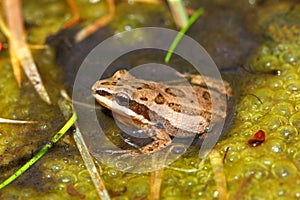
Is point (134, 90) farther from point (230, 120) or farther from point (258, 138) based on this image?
point (258, 138)

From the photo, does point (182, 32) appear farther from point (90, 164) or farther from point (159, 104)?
point (90, 164)

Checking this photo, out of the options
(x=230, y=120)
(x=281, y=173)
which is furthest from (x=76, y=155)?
(x=281, y=173)

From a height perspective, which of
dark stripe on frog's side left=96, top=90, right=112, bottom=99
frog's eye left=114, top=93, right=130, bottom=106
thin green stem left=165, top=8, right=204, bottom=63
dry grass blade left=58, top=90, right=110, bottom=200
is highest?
thin green stem left=165, top=8, right=204, bottom=63

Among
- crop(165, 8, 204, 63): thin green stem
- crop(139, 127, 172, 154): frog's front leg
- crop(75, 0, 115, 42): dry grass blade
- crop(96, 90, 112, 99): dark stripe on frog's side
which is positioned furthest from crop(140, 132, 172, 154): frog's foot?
crop(75, 0, 115, 42): dry grass blade

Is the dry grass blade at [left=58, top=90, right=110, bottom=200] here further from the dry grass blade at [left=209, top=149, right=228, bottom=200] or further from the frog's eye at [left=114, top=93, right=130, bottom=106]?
the dry grass blade at [left=209, top=149, right=228, bottom=200]

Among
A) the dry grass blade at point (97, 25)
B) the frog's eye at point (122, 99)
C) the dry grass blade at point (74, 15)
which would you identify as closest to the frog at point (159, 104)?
the frog's eye at point (122, 99)

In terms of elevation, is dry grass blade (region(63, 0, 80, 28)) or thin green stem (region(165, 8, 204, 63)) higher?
dry grass blade (region(63, 0, 80, 28))

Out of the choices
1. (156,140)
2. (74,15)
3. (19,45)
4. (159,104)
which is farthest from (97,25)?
(156,140)
